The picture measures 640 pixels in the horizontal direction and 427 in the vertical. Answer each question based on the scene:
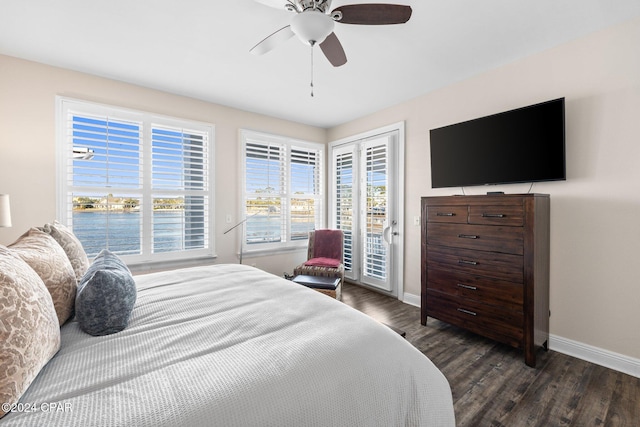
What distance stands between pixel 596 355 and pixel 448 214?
153 centimetres

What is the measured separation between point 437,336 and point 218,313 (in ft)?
7.13

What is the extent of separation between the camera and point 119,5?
1.87m

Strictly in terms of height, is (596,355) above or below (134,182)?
below

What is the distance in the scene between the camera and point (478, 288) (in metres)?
2.39

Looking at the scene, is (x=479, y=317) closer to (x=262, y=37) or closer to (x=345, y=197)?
(x=345, y=197)

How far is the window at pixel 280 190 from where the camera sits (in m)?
3.94

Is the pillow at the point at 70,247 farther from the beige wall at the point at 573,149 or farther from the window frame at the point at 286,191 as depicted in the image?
the window frame at the point at 286,191

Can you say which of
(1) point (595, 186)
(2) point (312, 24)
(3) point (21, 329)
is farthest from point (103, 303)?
(1) point (595, 186)

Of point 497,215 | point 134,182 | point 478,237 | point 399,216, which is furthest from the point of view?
point 399,216

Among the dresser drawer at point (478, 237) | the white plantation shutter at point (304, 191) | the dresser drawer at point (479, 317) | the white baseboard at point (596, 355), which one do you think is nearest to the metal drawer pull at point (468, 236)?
A: the dresser drawer at point (478, 237)

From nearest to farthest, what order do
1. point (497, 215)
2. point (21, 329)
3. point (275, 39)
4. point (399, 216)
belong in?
point (21, 329) → point (275, 39) → point (497, 215) → point (399, 216)

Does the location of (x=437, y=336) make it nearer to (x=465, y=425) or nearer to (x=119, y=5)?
(x=465, y=425)

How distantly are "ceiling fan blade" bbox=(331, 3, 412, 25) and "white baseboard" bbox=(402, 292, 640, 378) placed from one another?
2809 millimetres

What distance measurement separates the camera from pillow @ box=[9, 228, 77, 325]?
3.65 ft
